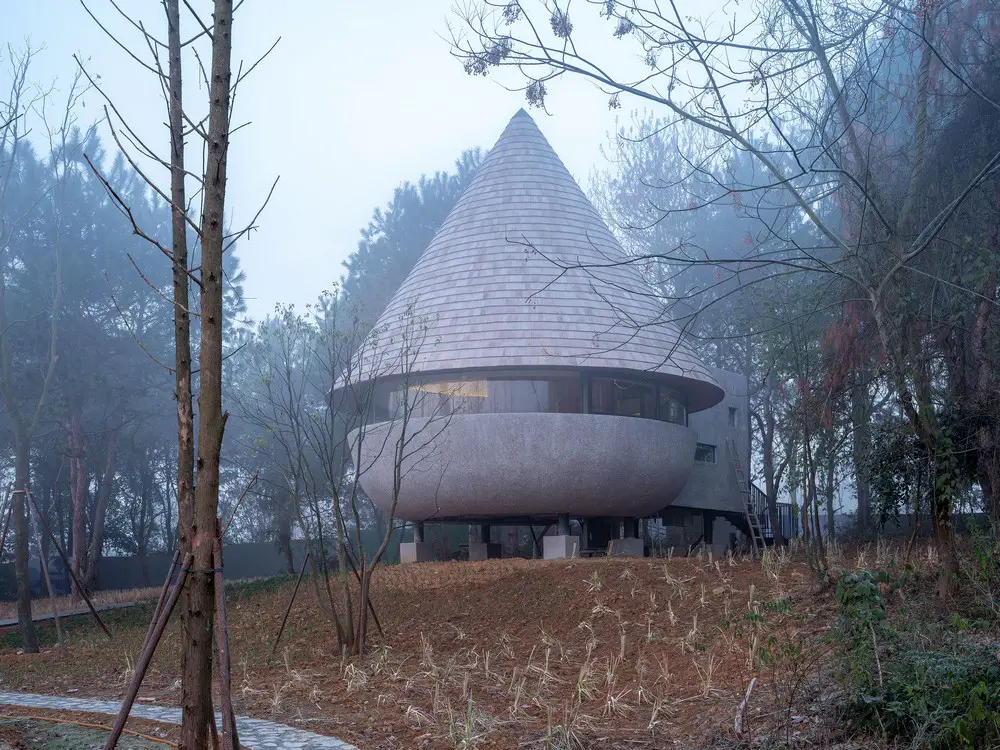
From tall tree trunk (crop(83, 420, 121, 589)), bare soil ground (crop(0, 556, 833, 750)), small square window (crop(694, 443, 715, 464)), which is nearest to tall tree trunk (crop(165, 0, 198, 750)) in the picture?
bare soil ground (crop(0, 556, 833, 750))

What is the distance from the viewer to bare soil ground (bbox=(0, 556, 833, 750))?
6.06m

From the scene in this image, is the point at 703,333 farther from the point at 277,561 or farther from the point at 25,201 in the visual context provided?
the point at 25,201

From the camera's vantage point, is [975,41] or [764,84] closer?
[764,84]

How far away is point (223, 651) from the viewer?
3.90 meters

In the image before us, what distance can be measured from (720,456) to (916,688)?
1384 cm

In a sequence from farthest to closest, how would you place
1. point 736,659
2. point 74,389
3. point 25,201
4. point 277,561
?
point 277,561 → point 25,201 → point 74,389 → point 736,659

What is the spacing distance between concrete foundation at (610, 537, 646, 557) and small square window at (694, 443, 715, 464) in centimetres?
341

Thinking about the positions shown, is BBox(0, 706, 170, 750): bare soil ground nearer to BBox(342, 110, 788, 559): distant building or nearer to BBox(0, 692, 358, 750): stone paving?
BBox(0, 692, 358, 750): stone paving

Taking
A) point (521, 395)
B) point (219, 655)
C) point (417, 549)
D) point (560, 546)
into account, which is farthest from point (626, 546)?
point (219, 655)

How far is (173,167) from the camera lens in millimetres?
4547

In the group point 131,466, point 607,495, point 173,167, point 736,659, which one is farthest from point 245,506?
point 173,167

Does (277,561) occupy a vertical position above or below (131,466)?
below

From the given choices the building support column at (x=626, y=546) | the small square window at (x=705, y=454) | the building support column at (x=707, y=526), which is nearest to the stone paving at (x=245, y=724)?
the building support column at (x=626, y=546)

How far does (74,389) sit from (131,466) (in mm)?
4057
